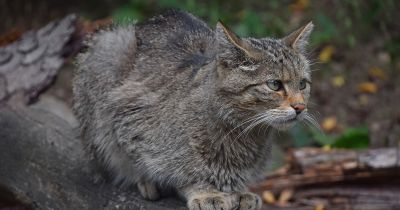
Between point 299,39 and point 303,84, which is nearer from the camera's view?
point 303,84

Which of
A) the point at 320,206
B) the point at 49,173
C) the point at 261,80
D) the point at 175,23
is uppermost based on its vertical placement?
the point at 175,23

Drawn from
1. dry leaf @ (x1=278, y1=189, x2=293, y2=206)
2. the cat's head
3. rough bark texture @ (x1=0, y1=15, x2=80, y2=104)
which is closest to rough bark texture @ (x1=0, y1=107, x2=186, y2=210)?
rough bark texture @ (x1=0, y1=15, x2=80, y2=104)

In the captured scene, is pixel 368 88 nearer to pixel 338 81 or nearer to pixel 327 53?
pixel 338 81

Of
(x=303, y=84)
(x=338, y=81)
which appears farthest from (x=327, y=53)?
(x=303, y=84)

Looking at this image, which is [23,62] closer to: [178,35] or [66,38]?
[66,38]

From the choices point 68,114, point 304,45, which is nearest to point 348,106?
point 68,114

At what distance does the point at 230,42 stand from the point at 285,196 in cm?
211

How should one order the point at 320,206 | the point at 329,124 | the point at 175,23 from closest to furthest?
1. the point at 175,23
2. the point at 320,206
3. the point at 329,124

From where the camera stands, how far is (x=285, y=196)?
6.12 metres

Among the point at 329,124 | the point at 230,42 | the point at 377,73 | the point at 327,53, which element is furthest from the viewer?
the point at 327,53

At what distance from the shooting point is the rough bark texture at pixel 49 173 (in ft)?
15.8

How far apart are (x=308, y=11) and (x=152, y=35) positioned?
162 inches

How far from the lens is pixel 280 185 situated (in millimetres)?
6211

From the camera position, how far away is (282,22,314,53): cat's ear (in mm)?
4527
